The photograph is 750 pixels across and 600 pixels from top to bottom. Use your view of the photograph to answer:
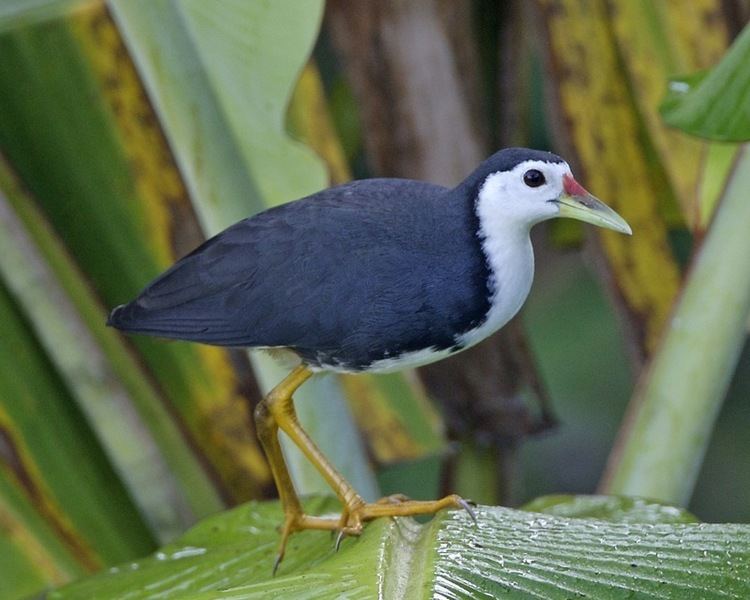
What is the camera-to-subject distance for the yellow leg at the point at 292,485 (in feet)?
3.87

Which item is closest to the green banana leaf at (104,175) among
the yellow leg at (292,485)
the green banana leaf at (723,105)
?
the yellow leg at (292,485)

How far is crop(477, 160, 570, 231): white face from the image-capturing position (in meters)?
1.08

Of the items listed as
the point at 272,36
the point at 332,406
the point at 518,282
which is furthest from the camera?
the point at 332,406

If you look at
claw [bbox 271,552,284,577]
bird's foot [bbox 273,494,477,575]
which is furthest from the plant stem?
claw [bbox 271,552,284,577]

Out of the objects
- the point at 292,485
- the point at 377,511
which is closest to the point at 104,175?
the point at 292,485

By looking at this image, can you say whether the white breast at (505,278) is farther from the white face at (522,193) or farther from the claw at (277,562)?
A: the claw at (277,562)

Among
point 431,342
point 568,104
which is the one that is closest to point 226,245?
point 431,342

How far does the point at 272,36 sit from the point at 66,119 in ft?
1.62

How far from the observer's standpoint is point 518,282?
110cm

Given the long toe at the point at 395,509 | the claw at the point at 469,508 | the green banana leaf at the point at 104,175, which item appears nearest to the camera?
the claw at the point at 469,508

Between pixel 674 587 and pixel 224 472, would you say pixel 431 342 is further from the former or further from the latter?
pixel 224 472

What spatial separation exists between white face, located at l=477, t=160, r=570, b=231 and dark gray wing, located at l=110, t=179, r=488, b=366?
0.09 feet

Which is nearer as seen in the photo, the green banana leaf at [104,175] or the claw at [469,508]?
the claw at [469,508]

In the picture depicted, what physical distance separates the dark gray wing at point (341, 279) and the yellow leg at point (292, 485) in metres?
0.09
